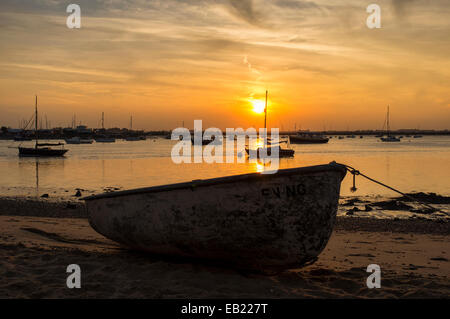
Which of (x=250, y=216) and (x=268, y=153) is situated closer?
(x=250, y=216)

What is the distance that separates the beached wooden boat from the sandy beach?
14.5 inches

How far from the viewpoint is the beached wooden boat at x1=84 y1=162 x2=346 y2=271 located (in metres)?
5.86

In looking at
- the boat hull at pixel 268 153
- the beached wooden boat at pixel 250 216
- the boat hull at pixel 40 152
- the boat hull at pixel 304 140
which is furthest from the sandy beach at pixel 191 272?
Result: the boat hull at pixel 304 140

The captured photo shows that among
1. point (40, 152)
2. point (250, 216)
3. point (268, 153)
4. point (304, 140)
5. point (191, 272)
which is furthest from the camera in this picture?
point (304, 140)

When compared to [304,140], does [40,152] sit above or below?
below

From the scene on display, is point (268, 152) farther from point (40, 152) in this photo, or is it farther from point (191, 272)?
point (191, 272)

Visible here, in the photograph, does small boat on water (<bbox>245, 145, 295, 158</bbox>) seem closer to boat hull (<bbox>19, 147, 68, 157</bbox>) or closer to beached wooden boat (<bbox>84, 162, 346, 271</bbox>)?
boat hull (<bbox>19, 147, 68, 157</bbox>)

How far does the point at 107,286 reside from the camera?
562 centimetres

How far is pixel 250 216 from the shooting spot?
6008mm

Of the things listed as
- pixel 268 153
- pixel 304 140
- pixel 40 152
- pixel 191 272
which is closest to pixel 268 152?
pixel 268 153

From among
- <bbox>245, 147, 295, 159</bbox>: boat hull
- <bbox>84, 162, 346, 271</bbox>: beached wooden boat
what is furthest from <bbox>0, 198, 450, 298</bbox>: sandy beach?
<bbox>245, 147, 295, 159</bbox>: boat hull

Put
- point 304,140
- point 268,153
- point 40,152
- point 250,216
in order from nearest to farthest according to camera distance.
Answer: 1. point 250,216
2. point 40,152
3. point 268,153
4. point 304,140

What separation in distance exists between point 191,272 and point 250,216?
1371 mm
